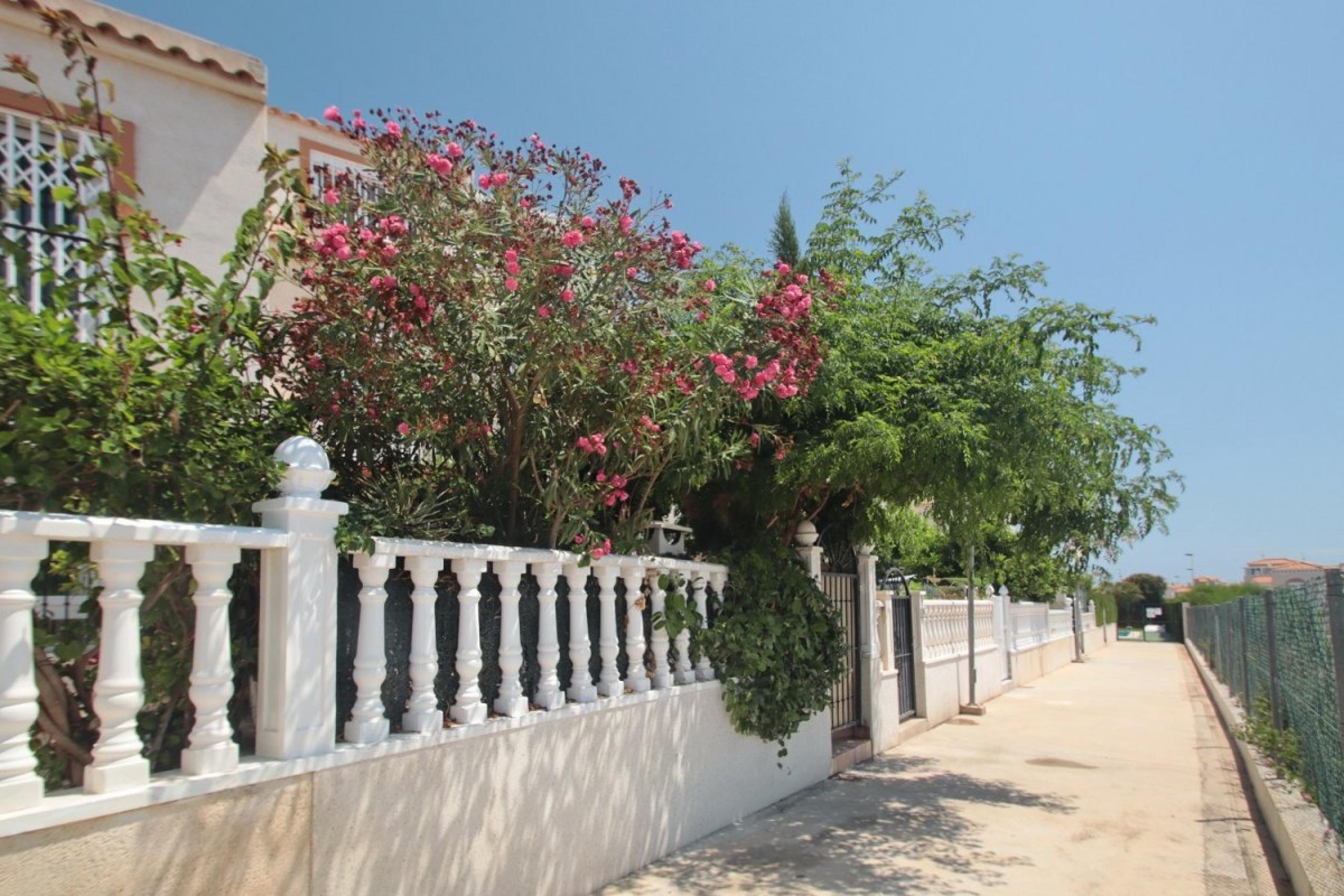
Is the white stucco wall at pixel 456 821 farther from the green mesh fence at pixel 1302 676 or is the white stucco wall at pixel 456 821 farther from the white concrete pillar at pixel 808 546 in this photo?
the green mesh fence at pixel 1302 676

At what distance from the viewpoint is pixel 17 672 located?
2.66 meters

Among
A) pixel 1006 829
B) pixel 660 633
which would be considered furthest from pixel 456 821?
pixel 1006 829

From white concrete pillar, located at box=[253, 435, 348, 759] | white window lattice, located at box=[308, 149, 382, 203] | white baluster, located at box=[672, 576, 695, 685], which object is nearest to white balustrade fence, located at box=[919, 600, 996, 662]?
white baluster, located at box=[672, 576, 695, 685]

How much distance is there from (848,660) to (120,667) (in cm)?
727

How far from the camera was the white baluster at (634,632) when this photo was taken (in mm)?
5578

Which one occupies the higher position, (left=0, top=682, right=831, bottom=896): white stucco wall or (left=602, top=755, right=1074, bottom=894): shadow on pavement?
(left=0, top=682, right=831, bottom=896): white stucco wall

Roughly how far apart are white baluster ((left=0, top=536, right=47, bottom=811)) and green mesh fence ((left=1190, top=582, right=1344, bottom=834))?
5.88 metres

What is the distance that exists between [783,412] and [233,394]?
146 inches

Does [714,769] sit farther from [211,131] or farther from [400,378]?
[211,131]

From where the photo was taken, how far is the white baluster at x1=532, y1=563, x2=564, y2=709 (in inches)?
188

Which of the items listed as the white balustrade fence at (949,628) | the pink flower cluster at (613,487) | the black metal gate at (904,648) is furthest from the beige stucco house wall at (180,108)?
the white balustrade fence at (949,628)

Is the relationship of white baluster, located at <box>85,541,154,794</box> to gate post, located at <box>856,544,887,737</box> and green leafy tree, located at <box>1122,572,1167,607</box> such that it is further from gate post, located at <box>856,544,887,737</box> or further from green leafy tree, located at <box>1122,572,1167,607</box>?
green leafy tree, located at <box>1122,572,1167,607</box>

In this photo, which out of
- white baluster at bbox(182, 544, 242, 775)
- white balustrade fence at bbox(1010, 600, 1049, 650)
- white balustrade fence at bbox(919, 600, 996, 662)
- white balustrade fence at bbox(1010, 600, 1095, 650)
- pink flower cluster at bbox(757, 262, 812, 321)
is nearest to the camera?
white baluster at bbox(182, 544, 242, 775)

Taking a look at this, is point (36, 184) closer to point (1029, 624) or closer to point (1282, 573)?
point (1029, 624)
